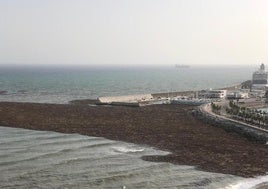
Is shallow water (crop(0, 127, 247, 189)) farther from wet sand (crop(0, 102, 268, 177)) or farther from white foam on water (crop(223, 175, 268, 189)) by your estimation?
wet sand (crop(0, 102, 268, 177))

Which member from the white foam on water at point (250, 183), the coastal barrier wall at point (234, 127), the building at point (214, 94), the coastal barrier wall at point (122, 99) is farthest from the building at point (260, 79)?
the white foam on water at point (250, 183)

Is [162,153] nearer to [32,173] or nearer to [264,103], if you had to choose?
[32,173]

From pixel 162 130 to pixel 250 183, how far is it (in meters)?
22.0

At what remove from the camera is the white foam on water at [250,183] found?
2963 centimetres

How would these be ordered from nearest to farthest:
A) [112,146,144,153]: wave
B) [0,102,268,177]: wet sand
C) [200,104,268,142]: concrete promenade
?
Answer: [0,102,268,177]: wet sand, [112,146,144,153]: wave, [200,104,268,142]: concrete promenade

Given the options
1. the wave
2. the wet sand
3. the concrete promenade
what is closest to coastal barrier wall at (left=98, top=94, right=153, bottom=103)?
the wet sand

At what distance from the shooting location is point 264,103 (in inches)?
3241

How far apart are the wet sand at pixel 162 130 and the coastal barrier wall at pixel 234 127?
858mm

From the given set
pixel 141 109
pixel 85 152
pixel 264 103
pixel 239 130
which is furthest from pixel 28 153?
pixel 264 103

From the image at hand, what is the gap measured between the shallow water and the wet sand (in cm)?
210

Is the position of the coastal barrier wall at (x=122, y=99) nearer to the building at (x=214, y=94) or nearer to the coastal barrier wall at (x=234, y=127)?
the building at (x=214, y=94)

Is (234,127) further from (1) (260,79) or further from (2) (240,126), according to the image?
(1) (260,79)

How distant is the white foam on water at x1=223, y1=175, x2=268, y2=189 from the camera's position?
2963cm

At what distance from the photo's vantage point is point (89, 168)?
110 ft
